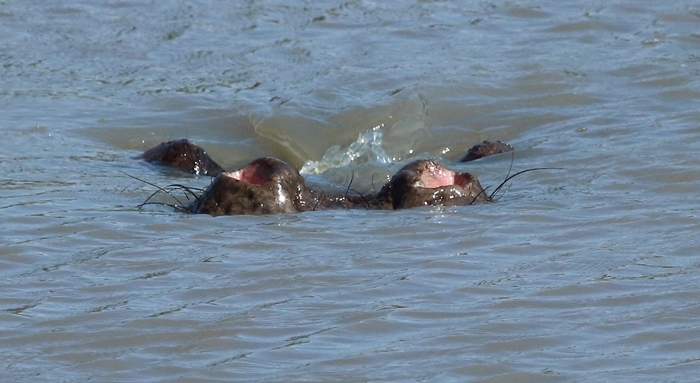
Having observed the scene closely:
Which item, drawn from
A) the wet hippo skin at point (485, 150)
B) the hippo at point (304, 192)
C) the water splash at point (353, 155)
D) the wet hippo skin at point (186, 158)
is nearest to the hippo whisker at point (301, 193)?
the hippo at point (304, 192)

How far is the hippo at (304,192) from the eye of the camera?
A: 6035 mm

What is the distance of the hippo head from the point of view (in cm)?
625

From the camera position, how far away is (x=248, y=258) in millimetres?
5555

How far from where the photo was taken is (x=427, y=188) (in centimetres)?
630

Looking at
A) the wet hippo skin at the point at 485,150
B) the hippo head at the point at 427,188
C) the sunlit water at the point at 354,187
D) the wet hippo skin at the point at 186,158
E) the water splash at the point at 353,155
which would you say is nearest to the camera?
the sunlit water at the point at 354,187

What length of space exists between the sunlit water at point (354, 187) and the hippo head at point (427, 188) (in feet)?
0.32

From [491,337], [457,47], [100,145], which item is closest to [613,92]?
[457,47]

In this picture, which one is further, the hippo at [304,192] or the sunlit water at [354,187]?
the hippo at [304,192]

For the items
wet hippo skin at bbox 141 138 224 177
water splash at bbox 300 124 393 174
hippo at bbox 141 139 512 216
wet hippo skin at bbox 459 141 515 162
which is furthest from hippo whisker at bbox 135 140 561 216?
water splash at bbox 300 124 393 174

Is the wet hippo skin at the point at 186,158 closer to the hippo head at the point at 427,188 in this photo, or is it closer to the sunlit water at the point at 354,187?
the sunlit water at the point at 354,187

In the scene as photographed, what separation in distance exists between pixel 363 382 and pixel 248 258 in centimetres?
157

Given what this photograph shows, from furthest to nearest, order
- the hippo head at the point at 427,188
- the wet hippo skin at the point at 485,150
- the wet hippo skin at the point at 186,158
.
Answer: the wet hippo skin at the point at 485,150 < the wet hippo skin at the point at 186,158 < the hippo head at the point at 427,188

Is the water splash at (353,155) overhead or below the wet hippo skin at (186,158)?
below

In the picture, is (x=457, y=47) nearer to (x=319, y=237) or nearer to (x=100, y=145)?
(x=100, y=145)
